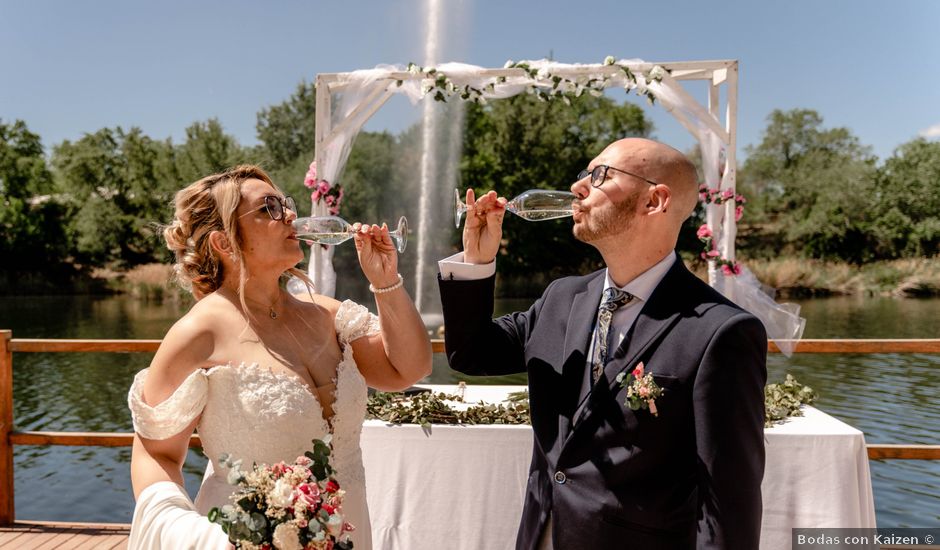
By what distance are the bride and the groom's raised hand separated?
0.82ft

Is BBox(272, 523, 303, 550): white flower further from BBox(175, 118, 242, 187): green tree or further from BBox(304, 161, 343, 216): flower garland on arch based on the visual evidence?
BBox(175, 118, 242, 187): green tree

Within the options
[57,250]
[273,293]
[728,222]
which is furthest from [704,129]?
[57,250]

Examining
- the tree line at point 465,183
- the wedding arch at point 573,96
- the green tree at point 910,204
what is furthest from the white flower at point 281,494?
the green tree at point 910,204

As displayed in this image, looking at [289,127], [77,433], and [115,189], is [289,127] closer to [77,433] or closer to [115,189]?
[115,189]

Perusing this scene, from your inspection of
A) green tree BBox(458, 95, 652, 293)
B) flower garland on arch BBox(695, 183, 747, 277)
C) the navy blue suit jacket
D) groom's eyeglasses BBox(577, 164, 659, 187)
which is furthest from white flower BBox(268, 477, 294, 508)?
green tree BBox(458, 95, 652, 293)

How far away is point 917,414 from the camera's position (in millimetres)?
11141

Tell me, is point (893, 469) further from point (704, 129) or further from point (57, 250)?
point (57, 250)

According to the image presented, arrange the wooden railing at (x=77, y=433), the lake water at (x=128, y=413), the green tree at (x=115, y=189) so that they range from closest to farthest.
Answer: the wooden railing at (x=77, y=433) → the lake water at (x=128, y=413) → the green tree at (x=115, y=189)

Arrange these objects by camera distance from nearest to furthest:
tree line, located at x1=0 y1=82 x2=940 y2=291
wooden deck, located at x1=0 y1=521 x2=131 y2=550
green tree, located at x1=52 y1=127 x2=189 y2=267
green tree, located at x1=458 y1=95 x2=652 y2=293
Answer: wooden deck, located at x1=0 y1=521 x2=131 y2=550 < green tree, located at x1=458 y1=95 x2=652 y2=293 < tree line, located at x1=0 y1=82 x2=940 y2=291 < green tree, located at x1=52 y1=127 x2=189 y2=267

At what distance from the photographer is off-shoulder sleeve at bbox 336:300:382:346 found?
2359 mm

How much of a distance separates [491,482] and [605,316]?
1918 millimetres

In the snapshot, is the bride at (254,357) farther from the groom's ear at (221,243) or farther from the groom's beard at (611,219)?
the groom's beard at (611,219)

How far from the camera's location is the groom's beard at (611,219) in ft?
6.38

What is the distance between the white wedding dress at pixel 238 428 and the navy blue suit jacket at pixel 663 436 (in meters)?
0.55
